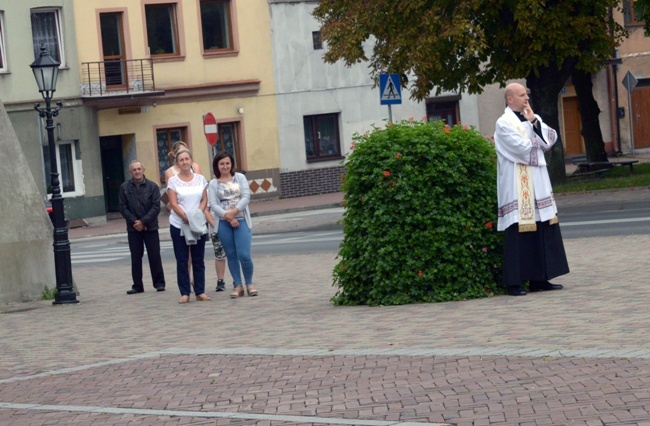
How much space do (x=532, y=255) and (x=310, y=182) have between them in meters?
32.4

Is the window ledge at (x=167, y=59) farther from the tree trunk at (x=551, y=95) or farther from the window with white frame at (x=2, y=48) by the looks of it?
the tree trunk at (x=551, y=95)

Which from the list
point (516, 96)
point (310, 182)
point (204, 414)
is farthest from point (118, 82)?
point (204, 414)

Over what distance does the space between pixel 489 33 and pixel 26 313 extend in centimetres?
1622

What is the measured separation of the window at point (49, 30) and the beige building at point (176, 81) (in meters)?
0.62

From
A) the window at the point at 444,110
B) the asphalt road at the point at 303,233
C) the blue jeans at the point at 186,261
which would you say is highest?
the window at the point at 444,110

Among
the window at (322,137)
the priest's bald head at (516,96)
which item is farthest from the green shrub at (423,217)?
the window at (322,137)

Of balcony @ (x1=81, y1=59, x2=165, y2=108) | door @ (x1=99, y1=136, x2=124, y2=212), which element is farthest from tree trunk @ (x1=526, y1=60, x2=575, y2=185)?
door @ (x1=99, y1=136, x2=124, y2=212)

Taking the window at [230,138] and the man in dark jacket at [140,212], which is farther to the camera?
the window at [230,138]

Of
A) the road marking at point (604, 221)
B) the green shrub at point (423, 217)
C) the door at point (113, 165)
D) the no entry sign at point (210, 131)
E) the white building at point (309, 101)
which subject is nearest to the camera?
the green shrub at point (423, 217)

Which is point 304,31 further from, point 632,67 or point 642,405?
point 642,405

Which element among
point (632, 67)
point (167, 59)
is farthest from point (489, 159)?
point (632, 67)

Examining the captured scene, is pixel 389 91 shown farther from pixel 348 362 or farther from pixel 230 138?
pixel 230 138

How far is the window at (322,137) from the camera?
45.1m

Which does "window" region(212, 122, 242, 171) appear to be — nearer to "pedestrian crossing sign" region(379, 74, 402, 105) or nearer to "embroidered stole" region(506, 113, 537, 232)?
"pedestrian crossing sign" region(379, 74, 402, 105)
